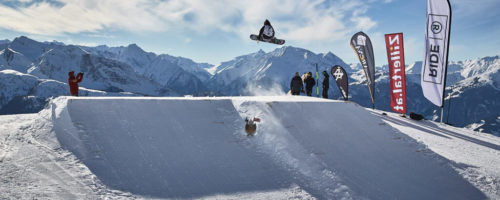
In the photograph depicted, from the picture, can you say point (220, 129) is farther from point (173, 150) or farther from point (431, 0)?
point (431, 0)

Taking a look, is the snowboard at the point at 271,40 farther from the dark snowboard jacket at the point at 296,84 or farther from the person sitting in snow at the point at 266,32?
the dark snowboard jacket at the point at 296,84

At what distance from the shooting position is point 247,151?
7793 mm

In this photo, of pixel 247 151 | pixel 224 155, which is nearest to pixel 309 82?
pixel 247 151

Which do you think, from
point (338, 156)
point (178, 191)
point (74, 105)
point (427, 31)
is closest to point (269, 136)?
point (338, 156)

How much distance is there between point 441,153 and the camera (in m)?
8.26

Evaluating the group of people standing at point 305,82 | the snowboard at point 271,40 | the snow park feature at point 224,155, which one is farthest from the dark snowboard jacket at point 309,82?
the snow park feature at point 224,155

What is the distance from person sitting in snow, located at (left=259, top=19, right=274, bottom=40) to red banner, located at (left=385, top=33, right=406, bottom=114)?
7078mm

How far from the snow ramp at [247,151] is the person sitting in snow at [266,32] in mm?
4988

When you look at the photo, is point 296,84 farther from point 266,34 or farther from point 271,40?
point 266,34

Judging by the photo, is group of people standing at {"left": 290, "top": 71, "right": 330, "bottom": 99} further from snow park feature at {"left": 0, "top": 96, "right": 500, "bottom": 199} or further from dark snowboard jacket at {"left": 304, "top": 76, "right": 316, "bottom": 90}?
snow park feature at {"left": 0, "top": 96, "right": 500, "bottom": 199}

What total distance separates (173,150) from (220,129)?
73.1 inches

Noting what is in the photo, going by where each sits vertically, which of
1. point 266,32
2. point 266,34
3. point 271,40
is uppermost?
point 266,32

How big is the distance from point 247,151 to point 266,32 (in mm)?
7820

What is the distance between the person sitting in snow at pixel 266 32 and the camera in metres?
13.5
